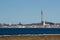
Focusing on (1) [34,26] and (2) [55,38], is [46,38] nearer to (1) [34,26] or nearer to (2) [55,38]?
(2) [55,38]

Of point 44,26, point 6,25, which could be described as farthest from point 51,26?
point 6,25

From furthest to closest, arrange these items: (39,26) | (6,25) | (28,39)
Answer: (39,26) < (6,25) < (28,39)

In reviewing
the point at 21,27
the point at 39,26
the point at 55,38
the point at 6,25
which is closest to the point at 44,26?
the point at 39,26

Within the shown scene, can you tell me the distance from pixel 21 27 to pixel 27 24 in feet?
9.26

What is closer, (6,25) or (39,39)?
(39,39)

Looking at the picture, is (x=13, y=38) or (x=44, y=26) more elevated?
(x=13, y=38)

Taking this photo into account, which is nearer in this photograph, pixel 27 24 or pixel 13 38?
pixel 13 38

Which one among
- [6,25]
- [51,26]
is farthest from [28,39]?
[51,26]

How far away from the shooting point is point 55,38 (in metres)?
28.9

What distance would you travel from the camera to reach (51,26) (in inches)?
4405

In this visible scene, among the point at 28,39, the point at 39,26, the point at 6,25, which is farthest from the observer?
the point at 39,26

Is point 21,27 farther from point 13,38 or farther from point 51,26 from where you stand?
point 13,38

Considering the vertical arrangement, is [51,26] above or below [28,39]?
below

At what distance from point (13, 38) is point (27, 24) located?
80.6 meters
